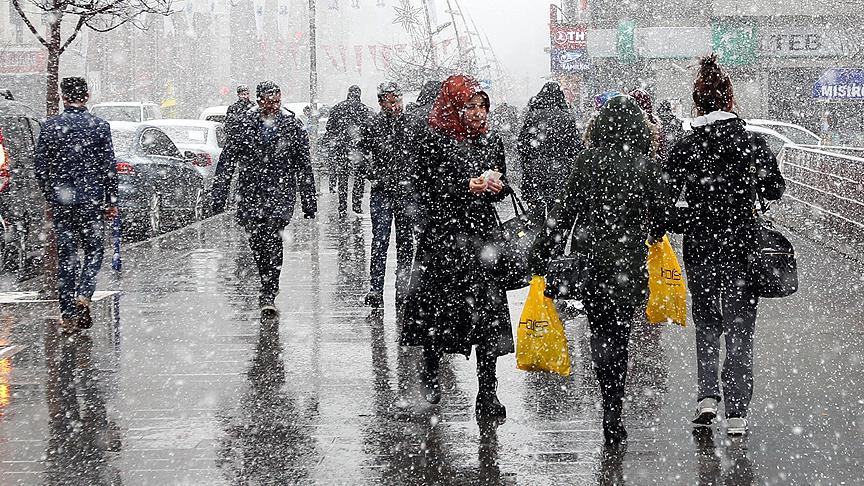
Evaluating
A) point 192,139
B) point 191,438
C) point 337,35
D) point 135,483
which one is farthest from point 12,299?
point 337,35

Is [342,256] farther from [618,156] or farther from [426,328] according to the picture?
[618,156]

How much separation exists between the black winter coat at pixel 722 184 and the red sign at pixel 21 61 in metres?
42.6

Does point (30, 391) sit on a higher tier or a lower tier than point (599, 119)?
lower

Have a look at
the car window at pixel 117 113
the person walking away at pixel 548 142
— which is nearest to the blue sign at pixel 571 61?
the car window at pixel 117 113

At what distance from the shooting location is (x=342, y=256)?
555 inches

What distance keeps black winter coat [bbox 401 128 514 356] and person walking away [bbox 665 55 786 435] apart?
3.41 ft

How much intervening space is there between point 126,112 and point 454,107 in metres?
23.4

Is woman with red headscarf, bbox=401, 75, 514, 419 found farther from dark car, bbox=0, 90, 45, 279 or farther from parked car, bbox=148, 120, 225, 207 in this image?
parked car, bbox=148, 120, 225, 207

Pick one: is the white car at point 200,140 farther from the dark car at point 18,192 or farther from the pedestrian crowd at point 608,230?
the pedestrian crowd at point 608,230

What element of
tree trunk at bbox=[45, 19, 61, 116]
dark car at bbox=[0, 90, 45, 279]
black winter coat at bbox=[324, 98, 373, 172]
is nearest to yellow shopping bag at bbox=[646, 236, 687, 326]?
dark car at bbox=[0, 90, 45, 279]

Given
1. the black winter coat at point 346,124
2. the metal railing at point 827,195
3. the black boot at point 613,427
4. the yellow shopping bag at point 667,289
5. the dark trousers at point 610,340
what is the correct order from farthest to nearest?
the black winter coat at point 346,124 < the metal railing at point 827,195 < the yellow shopping bag at point 667,289 < the dark trousers at point 610,340 < the black boot at point 613,427

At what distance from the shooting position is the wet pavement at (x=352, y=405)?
563cm

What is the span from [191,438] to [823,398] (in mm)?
3608

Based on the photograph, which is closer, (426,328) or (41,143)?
(426,328)
